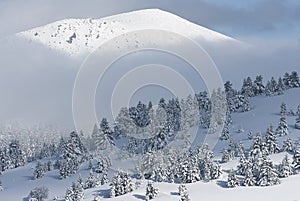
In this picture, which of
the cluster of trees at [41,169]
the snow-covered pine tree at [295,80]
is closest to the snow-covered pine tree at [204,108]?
the snow-covered pine tree at [295,80]

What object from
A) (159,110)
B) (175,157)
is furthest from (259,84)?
(175,157)

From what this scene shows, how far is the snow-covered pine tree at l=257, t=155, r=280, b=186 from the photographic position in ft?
349

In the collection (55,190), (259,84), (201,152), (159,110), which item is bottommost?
(55,190)

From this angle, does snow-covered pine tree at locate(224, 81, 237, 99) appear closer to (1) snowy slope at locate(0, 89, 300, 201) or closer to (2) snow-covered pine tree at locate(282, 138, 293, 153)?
(1) snowy slope at locate(0, 89, 300, 201)

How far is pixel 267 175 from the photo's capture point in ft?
351

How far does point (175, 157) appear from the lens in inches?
4742

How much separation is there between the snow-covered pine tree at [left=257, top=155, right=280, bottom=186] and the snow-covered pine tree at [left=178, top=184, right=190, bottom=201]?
44.7ft

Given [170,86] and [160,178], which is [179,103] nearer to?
[170,86]

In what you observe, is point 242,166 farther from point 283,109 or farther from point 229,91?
point 229,91

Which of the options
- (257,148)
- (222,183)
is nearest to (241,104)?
(257,148)

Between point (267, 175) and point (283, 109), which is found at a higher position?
point (283, 109)

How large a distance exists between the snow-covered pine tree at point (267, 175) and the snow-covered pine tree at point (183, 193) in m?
13.6

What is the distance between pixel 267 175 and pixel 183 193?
51.4 ft

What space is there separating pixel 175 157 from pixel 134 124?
51524 mm
